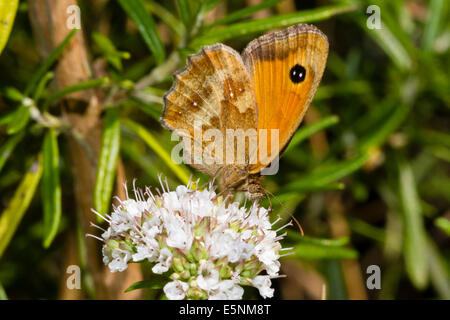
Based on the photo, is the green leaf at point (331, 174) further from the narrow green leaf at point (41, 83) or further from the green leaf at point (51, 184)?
the narrow green leaf at point (41, 83)

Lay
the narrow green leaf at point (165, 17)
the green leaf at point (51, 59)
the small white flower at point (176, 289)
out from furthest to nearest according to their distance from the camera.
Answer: the narrow green leaf at point (165, 17) → the green leaf at point (51, 59) → the small white flower at point (176, 289)

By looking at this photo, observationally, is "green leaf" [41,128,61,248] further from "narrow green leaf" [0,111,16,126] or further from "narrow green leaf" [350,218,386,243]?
"narrow green leaf" [350,218,386,243]

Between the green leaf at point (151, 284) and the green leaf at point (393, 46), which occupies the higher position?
the green leaf at point (393, 46)

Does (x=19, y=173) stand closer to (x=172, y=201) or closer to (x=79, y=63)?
(x=79, y=63)

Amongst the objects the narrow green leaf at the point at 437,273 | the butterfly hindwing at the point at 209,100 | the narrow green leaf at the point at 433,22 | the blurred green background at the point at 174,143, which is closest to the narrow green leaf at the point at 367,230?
the blurred green background at the point at 174,143

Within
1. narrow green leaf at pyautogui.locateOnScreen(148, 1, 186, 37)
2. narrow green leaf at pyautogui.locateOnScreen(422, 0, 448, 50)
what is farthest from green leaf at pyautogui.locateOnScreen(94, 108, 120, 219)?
narrow green leaf at pyautogui.locateOnScreen(422, 0, 448, 50)
